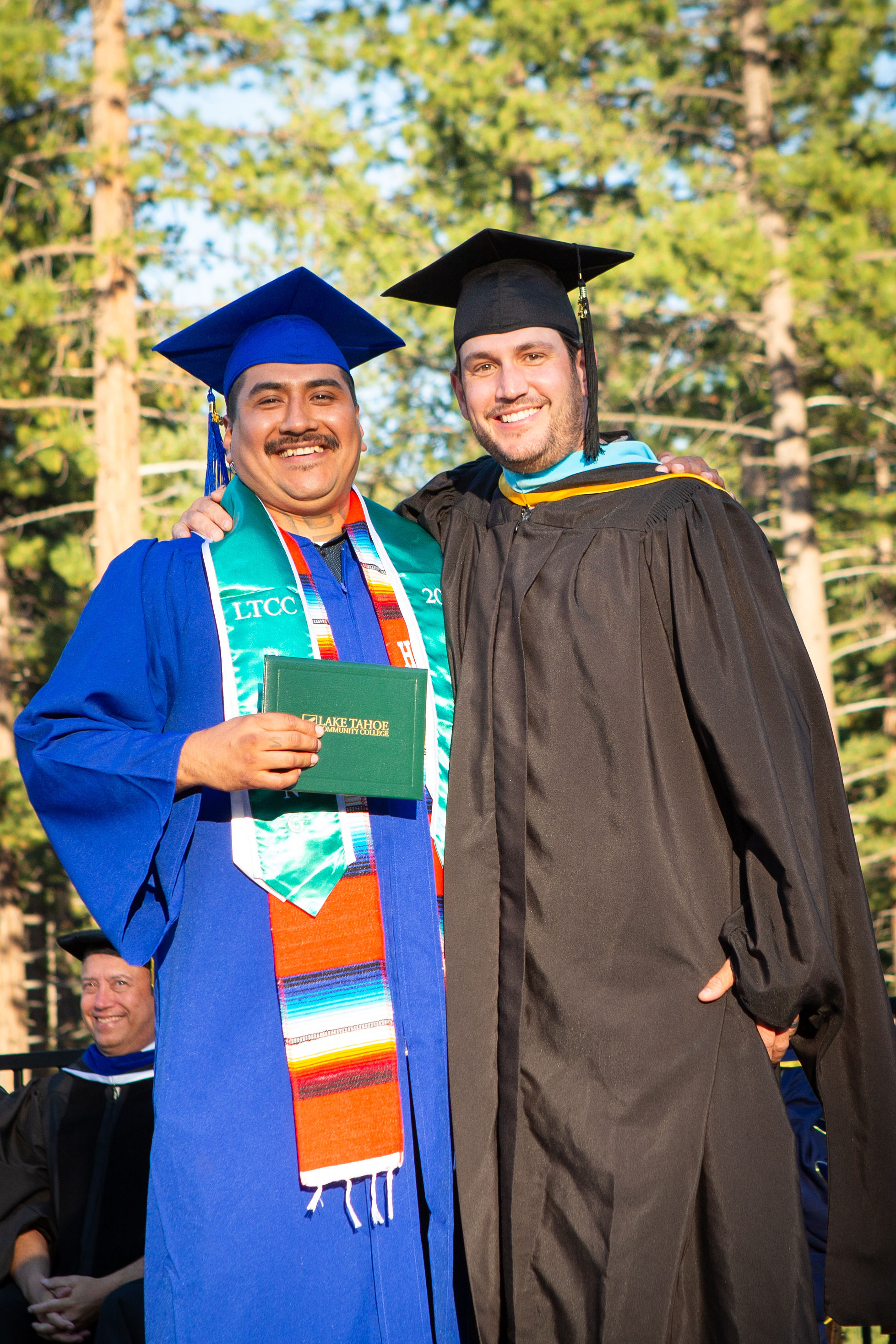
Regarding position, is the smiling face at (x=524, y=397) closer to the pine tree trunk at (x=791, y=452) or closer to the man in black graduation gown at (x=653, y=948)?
the man in black graduation gown at (x=653, y=948)

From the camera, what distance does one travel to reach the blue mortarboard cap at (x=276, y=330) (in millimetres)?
3172

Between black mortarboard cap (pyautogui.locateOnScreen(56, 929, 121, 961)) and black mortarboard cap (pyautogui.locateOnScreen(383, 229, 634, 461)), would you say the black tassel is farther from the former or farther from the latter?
black mortarboard cap (pyautogui.locateOnScreen(56, 929, 121, 961))

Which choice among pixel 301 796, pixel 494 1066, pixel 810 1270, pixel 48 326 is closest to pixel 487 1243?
pixel 494 1066

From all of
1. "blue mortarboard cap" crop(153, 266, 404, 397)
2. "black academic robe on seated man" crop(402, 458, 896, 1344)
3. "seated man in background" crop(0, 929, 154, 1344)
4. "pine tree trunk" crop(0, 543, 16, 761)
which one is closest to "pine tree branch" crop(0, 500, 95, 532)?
"pine tree trunk" crop(0, 543, 16, 761)

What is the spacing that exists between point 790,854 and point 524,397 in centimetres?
130

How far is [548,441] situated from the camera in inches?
121

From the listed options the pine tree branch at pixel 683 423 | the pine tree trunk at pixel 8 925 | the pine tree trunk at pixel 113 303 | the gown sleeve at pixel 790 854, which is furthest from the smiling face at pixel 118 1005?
the pine tree branch at pixel 683 423

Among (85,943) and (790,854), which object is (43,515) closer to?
(85,943)

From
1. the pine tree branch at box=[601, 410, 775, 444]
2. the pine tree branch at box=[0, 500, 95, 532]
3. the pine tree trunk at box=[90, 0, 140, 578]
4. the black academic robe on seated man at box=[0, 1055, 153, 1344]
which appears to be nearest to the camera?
the black academic robe on seated man at box=[0, 1055, 153, 1344]

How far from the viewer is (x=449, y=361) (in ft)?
47.0

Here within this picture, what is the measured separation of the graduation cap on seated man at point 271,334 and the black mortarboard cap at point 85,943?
221 cm

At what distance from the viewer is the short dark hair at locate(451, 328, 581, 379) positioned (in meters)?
3.25

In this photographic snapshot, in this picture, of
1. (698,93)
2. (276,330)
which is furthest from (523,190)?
(276,330)

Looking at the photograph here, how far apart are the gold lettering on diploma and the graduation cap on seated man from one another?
1091 millimetres
